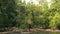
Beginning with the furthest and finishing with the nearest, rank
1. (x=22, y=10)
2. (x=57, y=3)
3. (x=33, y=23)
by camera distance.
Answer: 1. (x=57, y=3)
2. (x=33, y=23)
3. (x=22, y=10)

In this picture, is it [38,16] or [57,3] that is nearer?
[38,16]

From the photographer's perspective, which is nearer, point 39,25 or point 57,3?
point 39,25

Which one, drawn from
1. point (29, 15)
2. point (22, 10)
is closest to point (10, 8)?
point (22, 10)

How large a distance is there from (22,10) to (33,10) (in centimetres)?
654

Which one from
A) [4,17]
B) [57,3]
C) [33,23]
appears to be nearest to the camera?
[4,17]

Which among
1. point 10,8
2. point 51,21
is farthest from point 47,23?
point 10,8

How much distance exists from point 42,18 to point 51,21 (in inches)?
112

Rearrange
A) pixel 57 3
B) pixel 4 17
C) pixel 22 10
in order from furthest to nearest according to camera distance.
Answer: pixel 57 3
pixel 22 10
pixel 4 17

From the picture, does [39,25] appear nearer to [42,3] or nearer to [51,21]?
[51,21]

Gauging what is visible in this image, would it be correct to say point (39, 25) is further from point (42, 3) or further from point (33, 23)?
point (42, 3)

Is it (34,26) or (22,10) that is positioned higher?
(22,10)

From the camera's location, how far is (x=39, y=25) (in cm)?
6134

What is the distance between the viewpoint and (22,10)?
178ft

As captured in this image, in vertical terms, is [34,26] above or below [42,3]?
below
